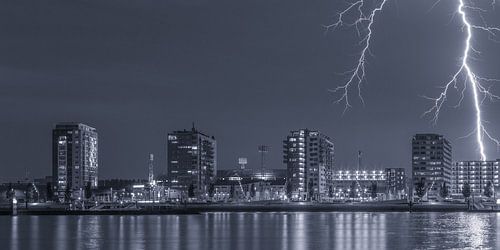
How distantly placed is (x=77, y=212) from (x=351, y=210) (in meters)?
44.6

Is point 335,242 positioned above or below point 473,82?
below

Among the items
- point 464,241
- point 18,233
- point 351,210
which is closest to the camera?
point 464,241

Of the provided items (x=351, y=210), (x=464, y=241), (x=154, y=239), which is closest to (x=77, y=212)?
(x=351, y=210)

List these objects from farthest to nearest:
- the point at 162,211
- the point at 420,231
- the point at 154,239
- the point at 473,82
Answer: the point at 162,211 < the point at 420,231 < the point at 154,239 < the point at 473,82

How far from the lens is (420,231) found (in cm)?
7525

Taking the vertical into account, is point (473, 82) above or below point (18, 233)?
above

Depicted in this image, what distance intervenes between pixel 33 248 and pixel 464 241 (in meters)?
27.5

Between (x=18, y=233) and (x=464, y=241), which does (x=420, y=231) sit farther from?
(x=18, y=233)

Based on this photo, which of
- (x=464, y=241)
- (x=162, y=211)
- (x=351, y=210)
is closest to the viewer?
(x=464, y=241)

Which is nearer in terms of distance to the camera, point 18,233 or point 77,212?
point 18,233

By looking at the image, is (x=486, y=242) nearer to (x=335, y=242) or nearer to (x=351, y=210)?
(x=335, y=242)

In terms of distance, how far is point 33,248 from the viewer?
6131cm

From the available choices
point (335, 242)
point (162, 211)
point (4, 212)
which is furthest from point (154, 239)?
point (4, 212)

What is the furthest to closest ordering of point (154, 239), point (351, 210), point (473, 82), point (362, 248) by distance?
point (351, 210) → point (154, 239) → point (362, 248) → point (473, 82)
